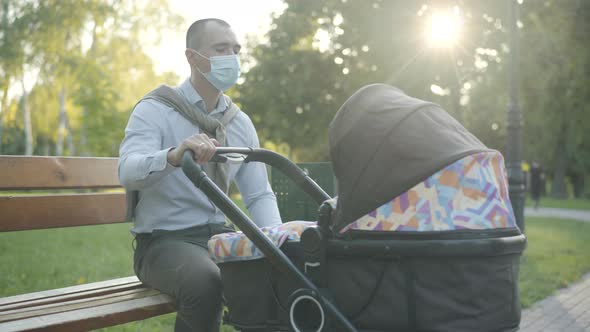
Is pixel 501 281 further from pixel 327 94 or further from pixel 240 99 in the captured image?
pixel 240 99

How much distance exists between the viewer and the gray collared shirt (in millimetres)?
3094

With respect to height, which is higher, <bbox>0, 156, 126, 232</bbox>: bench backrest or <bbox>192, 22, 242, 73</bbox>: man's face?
<bbox>192, 22, 242, 73</bbox>: man's face

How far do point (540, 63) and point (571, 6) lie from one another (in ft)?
16.6

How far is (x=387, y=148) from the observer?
2.40 metres

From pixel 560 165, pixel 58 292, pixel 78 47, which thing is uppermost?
pixel 78 47

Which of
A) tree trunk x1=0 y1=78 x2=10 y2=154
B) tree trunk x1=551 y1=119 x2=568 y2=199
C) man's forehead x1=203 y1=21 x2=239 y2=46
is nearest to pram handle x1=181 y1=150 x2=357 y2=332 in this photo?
man's forehead x1=203 y1=21 x2=239 y2=46

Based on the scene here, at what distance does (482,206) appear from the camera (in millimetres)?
2348

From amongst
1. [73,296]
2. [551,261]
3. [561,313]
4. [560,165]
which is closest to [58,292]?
[73,296]

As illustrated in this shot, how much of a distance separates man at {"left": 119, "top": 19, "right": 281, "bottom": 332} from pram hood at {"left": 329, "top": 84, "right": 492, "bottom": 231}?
652 millimetres

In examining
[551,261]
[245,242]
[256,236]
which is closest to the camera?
[256,236]

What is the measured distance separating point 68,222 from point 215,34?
1422 millimetres

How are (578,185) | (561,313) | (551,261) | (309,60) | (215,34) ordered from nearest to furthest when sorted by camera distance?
(215,34) < (561,313) < (551,261) < (309,60) < (578,185)

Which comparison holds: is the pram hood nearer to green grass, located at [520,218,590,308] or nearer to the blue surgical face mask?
the blue surgical face mask

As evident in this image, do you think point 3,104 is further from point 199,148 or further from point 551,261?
point 199,148
